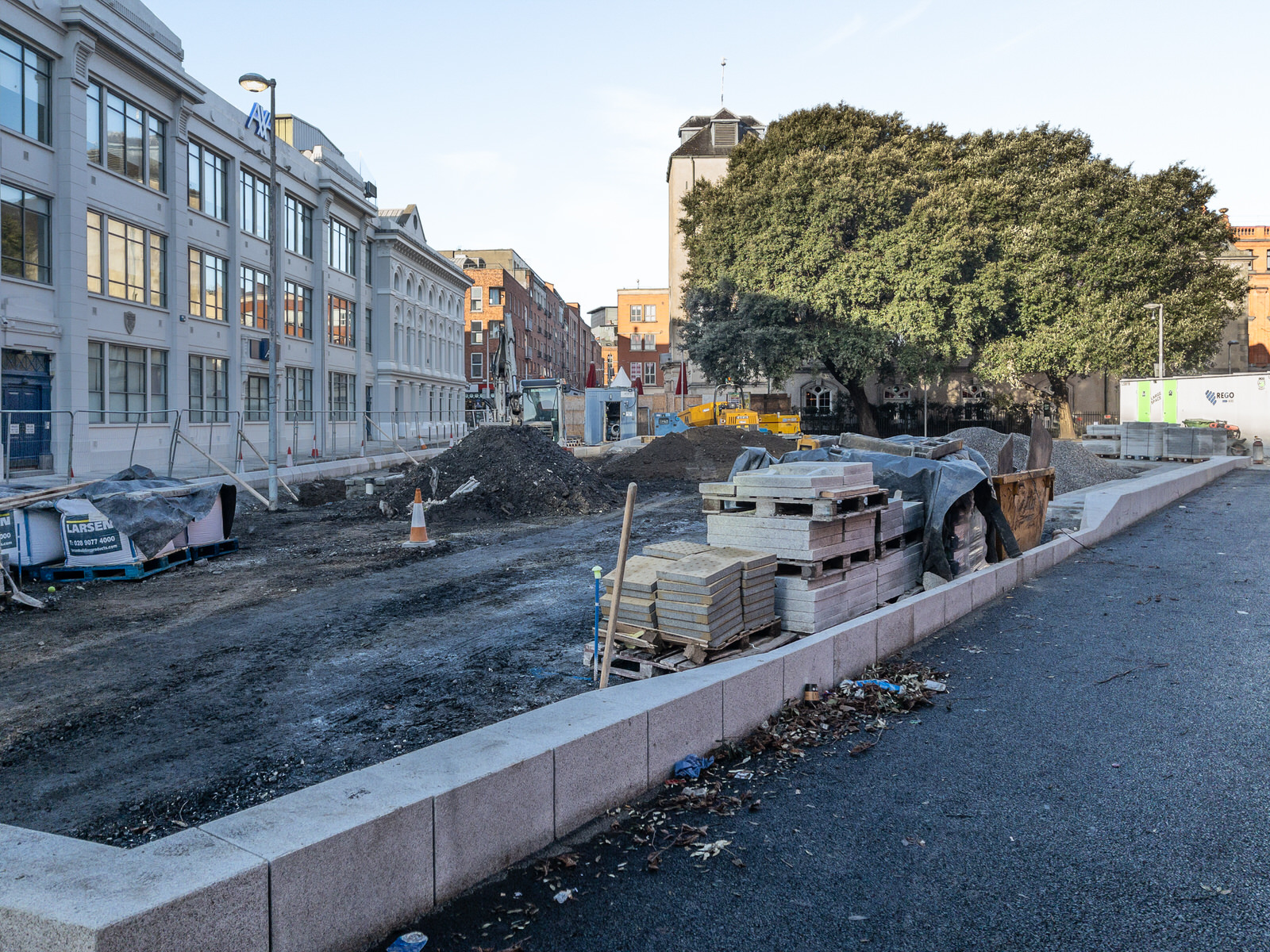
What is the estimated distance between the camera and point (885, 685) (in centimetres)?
586

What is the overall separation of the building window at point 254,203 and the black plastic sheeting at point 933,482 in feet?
99.9

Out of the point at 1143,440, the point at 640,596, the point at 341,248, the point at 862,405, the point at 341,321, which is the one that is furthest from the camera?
the point at 341,248

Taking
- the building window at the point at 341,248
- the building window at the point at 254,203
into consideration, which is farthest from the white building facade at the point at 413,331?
the building window at the point at 254,203

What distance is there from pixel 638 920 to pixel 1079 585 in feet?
27.4

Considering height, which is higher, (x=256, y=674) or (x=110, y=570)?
(x=110, y=570)

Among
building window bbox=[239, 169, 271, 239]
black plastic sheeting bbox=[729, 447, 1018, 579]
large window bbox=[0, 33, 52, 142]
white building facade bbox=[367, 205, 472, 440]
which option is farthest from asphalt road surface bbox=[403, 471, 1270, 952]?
white building facade bbox=[367, 205, 472, 440]

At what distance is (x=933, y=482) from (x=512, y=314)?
67309 mm

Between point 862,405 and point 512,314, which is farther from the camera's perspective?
point 512,314

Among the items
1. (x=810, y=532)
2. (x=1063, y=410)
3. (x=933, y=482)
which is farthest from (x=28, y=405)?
(x=1063, y=410)

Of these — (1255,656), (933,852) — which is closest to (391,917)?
(933,852)

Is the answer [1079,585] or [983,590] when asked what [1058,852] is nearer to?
[983,590]

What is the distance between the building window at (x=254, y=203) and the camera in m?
33.8

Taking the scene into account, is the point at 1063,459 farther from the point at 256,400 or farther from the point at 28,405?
the point at 256,400

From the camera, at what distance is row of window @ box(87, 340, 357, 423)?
2464 cm
